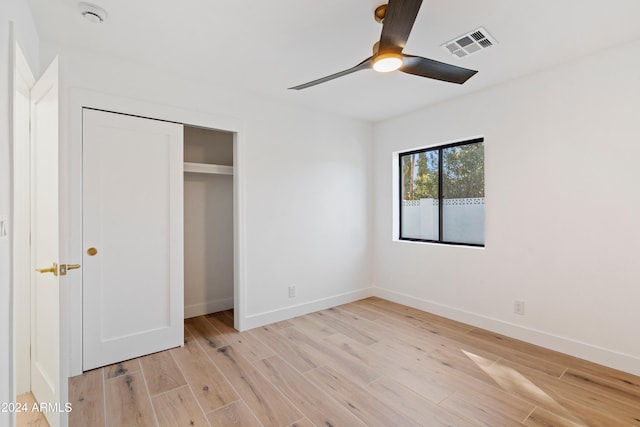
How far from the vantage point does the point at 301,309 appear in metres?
3.72

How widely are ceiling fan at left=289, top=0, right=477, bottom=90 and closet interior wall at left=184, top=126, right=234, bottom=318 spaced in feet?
7.68

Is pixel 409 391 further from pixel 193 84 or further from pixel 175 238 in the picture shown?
pixel 193 84

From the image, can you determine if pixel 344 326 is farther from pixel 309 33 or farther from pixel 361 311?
pixel 309 33

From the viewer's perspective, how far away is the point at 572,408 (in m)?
1.97

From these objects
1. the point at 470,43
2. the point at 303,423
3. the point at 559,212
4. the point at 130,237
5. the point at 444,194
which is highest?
the point at 470,43

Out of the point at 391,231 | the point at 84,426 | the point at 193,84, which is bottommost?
the point at 84,426

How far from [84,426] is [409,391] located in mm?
2069

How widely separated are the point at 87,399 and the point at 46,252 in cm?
108

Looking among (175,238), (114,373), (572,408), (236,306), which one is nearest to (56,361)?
(114,373)

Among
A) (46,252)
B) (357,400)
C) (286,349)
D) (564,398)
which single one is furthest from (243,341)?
(564,398)

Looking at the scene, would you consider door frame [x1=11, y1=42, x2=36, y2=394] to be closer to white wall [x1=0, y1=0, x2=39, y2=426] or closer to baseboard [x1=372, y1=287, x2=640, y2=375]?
white wall [x1=0, y1=0, x2=39, y2=426]

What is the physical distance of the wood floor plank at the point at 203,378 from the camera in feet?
6.84

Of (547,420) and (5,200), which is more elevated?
(5,200)

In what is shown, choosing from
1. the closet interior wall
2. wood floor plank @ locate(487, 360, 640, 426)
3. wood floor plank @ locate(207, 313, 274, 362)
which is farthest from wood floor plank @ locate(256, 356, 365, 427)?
the closet interior wall
